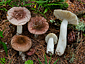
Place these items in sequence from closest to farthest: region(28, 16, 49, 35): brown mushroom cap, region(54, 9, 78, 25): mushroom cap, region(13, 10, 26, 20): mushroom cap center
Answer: region(54, 9, 78, 25): mushroom cap < region(13, 10, 26, 20): mushroom cap center < region(28, 16, 49, 35): brown mushroom cap

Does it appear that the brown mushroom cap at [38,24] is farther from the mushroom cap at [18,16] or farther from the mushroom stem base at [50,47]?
the mushroom stem base at [50,47]

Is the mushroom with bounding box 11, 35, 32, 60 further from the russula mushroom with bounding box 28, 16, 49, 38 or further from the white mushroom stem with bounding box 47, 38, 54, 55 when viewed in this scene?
the white mushroom stem with bounding box 47, 38, 54, 55

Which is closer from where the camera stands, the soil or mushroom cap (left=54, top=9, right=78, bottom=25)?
mushroom cap (left=54, top=9, right=78, bottom=25)

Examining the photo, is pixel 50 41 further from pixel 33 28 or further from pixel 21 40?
pixel 21 40

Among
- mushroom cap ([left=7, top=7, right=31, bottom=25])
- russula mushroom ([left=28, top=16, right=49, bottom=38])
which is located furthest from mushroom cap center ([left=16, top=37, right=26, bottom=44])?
mushroom cap ([left=7, top=7, right=31, bottom=25])

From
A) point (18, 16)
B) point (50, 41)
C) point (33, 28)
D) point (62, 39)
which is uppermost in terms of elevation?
point (18, 16)

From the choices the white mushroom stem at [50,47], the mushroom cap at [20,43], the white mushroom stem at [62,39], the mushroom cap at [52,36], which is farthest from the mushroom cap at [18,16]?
the white mushroom stem at [62,39]

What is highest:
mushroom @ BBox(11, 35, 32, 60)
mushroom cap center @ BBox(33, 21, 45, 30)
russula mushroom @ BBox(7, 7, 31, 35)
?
russula mushroom @ BBox(7, 7, 31, 35)

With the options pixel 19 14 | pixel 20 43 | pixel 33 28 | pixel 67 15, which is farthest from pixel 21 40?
pixel 67 15
